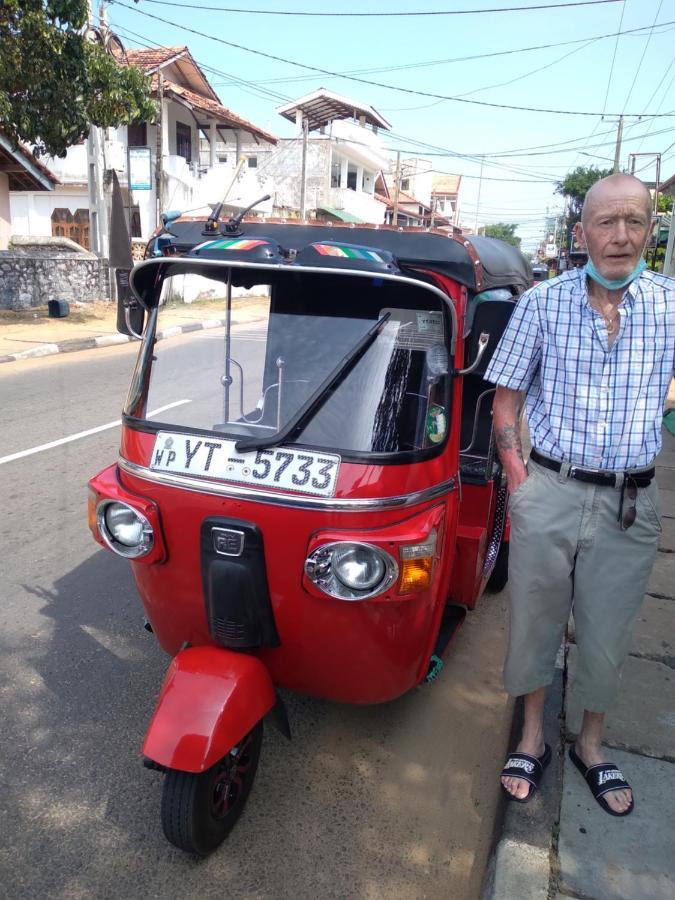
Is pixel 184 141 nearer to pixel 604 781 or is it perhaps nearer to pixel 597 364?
pixel 597 364

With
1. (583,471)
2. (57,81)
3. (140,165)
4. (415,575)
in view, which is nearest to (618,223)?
(583,471)

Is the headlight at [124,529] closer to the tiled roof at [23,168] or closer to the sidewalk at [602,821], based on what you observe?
the sidewalk at [602,821]

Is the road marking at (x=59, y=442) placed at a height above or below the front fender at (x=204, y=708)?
below

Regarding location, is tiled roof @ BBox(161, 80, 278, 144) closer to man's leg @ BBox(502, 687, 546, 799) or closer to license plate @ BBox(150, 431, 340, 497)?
license plate @ BBox(150, 431, 340, 497)

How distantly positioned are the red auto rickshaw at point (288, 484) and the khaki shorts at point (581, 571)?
0.31 meters

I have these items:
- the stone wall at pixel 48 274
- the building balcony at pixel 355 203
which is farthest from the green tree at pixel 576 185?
the stone wall at pixel 48 274

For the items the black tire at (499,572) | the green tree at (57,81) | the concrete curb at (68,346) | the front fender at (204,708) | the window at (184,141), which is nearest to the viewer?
the front fender at (204,708)

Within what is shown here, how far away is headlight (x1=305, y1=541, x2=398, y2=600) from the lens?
2221mm

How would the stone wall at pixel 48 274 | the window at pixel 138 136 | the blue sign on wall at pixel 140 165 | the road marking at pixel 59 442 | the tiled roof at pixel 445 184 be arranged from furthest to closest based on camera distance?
the tiled roof at pixel 445 184
the window at pixel 138 136
the stone wall at pixel 48 274
the blue sign on wall at pixel 140 165
the road marking at pixel 59 442

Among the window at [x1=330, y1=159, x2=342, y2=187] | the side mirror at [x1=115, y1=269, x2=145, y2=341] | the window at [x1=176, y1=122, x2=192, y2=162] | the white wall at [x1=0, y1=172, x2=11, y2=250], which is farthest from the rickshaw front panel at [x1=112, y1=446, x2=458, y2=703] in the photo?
the window at [x1=330, y1=159, x2=342, y2=187]

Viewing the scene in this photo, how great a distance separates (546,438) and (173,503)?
129 centimetres

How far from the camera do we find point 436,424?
99.0 inches

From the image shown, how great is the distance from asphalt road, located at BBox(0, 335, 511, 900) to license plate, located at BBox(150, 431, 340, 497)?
0.63 meters

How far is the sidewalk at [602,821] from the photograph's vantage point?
2.15 metres
